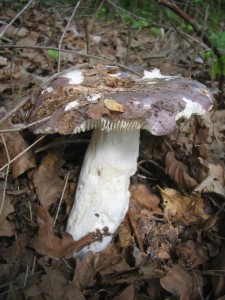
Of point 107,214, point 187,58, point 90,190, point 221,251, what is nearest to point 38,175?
point 90,190

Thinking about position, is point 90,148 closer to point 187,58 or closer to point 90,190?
point 90,190

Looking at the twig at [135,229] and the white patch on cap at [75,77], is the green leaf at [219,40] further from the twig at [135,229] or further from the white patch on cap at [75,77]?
the twig at [135,229]

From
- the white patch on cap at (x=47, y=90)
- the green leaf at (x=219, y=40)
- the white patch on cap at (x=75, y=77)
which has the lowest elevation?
the white patch on cap at (x=47, y=90)

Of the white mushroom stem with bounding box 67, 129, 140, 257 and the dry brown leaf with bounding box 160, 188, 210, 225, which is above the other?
the white mushroom stem with bounding box 67, 129, 140, 257

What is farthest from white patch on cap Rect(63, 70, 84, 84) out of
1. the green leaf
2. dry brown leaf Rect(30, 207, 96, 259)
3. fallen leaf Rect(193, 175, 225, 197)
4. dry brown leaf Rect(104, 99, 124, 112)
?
the green leaf

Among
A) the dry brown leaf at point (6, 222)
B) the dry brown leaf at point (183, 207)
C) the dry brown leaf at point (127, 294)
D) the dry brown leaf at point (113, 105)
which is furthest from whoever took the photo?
the dry brown leaf at point (183, 207)

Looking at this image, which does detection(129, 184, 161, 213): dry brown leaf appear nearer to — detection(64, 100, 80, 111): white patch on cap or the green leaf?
detection(64, 100, 80, 111): white patch on cap

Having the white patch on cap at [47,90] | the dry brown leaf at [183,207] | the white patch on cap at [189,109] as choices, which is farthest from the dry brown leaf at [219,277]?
the white patch on cap at [47,90]
